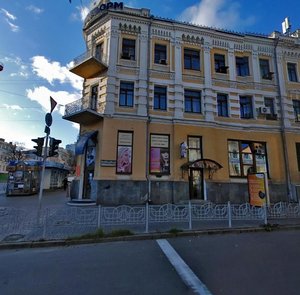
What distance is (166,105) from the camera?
687 inches

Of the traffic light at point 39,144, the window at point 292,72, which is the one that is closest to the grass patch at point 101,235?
the traffic light at point 39,144

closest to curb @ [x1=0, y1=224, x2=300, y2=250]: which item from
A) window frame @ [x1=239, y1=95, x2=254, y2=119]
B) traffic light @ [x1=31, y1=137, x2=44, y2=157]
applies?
traffic light @ [x1=31, y1=137, x2=44, y2=157]

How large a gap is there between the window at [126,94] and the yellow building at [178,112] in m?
0.07

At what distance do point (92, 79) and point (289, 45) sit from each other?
682 inches

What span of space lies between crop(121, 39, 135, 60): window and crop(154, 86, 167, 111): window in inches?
120

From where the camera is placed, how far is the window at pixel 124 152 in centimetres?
1574

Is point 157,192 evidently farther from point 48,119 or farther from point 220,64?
point 220,64

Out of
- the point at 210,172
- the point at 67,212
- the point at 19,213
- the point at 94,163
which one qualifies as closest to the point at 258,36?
the point at 210,172

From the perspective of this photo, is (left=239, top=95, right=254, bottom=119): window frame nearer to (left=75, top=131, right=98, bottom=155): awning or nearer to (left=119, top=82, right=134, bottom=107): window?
(left=119, top=82, right=134, bottom=107): window

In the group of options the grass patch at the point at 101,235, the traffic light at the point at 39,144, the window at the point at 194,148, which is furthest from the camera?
the window at the point at 194,148

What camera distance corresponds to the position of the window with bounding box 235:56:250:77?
64.5 ft

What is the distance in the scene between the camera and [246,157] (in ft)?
59.8

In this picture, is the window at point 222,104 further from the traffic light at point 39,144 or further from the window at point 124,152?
the traffic light at point 39,144

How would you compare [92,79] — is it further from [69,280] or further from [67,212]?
[69,280]
